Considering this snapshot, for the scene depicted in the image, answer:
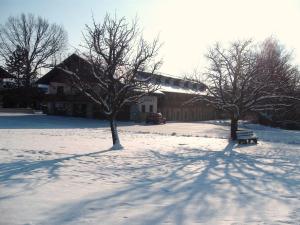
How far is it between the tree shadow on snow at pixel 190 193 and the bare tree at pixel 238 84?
1162 centimetres

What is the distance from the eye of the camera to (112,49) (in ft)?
58.9

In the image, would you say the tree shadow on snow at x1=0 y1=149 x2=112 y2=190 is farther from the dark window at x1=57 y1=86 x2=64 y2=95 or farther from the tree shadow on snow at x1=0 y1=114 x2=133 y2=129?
the dark window at x1=57 y1=86 x2=64 y2=95

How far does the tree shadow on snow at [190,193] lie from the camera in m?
6.49

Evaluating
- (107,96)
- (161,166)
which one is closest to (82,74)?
(107,96)

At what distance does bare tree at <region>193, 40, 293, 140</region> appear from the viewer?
2522 cm

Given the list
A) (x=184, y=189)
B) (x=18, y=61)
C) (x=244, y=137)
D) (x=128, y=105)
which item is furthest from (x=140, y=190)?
(x=18, y=61)

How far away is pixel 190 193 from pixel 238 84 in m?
18.9

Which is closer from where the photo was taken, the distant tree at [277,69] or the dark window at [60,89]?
the distant tree at [277,69]

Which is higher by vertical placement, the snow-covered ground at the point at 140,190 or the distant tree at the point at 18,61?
the distant tree at the point at 18,61

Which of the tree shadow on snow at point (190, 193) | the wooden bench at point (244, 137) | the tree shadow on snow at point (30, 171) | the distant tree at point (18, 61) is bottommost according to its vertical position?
the tree shadow on snow at point (190, 193)

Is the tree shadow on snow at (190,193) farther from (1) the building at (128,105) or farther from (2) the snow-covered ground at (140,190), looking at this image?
(1) the building at (128,105)

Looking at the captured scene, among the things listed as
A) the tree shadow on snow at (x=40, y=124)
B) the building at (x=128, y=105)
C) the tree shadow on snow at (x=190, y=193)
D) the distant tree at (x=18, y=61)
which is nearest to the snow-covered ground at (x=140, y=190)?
the tree shadow on snow at (x=190, y=193)

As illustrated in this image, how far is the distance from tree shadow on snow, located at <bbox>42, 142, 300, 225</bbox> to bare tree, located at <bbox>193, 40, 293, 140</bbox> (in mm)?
11621

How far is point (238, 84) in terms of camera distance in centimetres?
2619
